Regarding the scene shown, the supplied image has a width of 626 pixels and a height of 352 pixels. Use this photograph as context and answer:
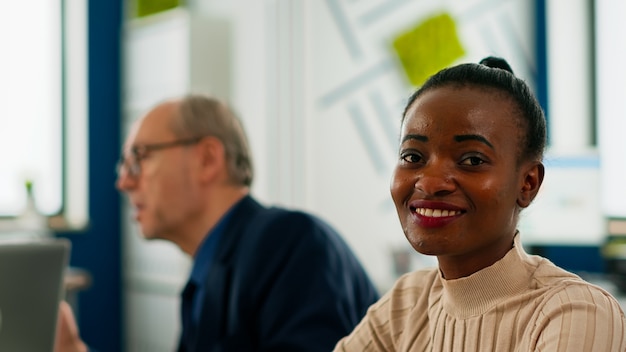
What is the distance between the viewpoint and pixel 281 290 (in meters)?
1.59


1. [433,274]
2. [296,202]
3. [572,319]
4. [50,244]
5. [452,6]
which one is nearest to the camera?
[572,319]

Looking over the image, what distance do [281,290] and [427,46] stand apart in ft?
9.01

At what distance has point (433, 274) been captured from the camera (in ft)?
3.53

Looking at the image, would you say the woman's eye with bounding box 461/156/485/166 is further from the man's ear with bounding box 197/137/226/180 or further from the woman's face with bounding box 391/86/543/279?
the man's ear with bounding box 197/137/226/180

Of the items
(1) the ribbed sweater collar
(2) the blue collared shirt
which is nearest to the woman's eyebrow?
(1) the ribbed sweater collar

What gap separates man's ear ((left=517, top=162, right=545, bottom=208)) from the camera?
908 mm

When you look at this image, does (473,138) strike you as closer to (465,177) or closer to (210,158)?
(465,177)

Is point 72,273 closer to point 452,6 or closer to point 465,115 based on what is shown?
point 452,6

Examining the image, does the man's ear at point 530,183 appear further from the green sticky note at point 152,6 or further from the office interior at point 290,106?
the green sticky note at point 152,6

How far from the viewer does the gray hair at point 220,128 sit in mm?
2010

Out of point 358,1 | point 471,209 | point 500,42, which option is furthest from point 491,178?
point 500,42

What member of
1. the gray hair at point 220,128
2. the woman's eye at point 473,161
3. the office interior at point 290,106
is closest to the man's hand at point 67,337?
the gray hair at point 220,128

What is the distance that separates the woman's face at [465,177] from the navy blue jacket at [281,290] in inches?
24.3

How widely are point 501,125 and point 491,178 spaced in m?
0.06
